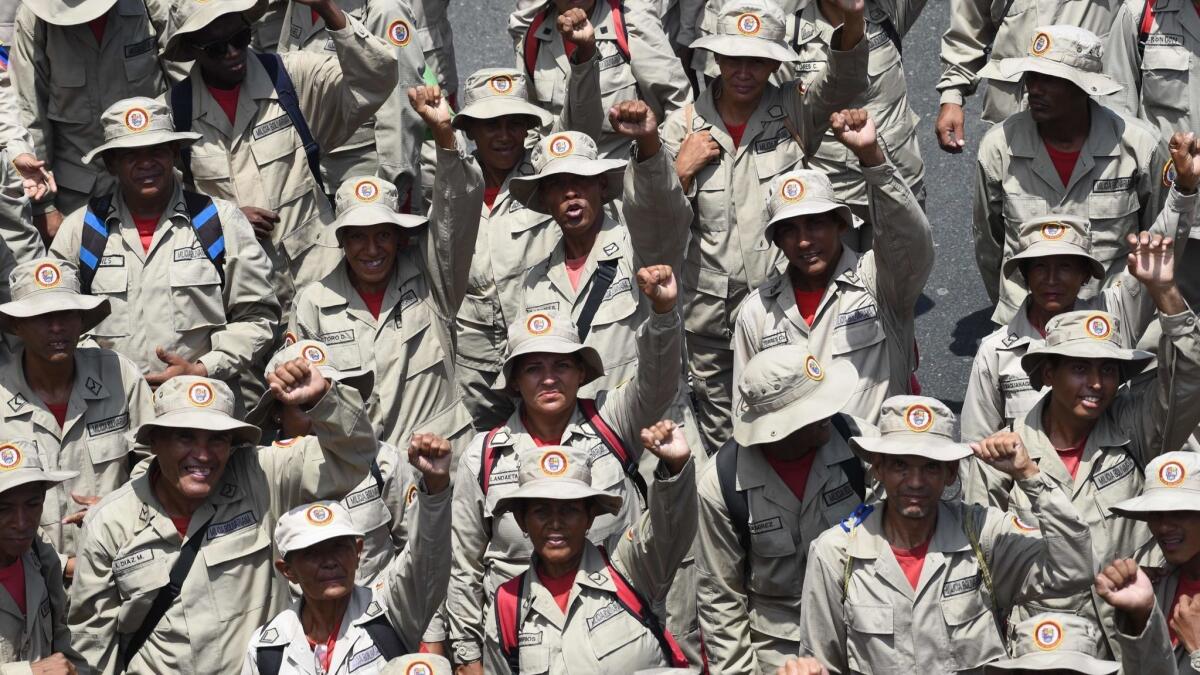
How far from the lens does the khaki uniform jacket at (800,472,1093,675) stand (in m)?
8.03

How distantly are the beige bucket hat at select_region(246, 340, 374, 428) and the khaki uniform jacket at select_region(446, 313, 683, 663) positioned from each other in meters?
0.66

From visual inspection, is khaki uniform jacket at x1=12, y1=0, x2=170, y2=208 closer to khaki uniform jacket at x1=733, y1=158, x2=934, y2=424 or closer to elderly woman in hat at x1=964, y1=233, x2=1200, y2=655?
khaki uniform jacket at x1=733, y1=158, x2=934, y2=424

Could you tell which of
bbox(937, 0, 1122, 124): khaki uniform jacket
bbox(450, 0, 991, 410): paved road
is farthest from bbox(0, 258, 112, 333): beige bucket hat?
bbox(450, 0, 991, 410): paved road

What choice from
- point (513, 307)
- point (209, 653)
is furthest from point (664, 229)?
point (209, 653)

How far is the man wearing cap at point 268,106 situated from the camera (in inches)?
412

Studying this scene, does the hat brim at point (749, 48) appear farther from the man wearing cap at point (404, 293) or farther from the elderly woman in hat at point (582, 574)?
the elderly woman in hat at point (582, 574)

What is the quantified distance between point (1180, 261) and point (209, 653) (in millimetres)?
4559

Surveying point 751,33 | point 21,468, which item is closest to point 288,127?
point 751,33

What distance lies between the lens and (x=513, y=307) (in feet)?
34.7

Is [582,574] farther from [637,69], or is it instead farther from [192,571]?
[637,69]

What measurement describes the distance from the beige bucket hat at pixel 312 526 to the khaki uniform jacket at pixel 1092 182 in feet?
11.0

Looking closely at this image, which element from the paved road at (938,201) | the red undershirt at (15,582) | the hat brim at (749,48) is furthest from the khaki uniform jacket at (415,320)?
the paved road at (938,201)

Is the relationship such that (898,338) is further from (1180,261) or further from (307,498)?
(307,498)

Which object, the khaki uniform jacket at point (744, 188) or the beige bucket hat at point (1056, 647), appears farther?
the khaki uniform jacket at point (744, 188)
